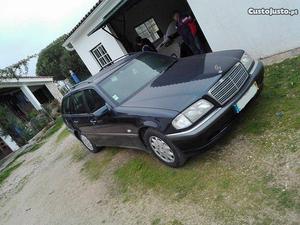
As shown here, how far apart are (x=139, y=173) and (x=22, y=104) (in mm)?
20829

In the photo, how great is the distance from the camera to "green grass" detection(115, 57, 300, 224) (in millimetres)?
3648

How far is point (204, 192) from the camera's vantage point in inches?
172

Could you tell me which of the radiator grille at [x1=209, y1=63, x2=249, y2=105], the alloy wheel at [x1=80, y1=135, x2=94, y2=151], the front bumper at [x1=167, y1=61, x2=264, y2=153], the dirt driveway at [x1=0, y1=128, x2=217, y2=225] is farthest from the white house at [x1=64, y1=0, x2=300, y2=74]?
the alloy wheel at [x1=80, y1=135, x2=94, y2=151]

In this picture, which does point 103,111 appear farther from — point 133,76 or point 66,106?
point 66,106

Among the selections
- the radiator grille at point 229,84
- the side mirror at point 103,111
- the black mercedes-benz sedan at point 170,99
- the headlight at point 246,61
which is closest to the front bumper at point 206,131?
the black mercedes-benz sedan at point 170,99

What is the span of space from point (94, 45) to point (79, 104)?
7.45 m

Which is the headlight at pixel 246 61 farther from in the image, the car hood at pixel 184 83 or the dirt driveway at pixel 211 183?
the dirt driveway at pixel 211 183

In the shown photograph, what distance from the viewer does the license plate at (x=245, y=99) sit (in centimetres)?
483

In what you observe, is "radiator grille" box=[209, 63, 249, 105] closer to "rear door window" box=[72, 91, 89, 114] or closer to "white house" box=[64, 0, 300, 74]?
"white house" box=[64, 0, 300, 74]

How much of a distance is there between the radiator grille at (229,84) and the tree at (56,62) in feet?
89.9

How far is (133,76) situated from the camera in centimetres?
630

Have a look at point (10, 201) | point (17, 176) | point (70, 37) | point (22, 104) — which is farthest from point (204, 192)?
point (22, 104)

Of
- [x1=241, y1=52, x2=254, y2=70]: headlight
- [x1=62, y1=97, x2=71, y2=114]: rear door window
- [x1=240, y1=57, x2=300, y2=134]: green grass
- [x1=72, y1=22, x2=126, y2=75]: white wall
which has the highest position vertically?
[x1=72, y1=22, x2=126, y2=75]: white wall

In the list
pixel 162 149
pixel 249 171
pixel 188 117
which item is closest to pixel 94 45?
pixel 162 149
